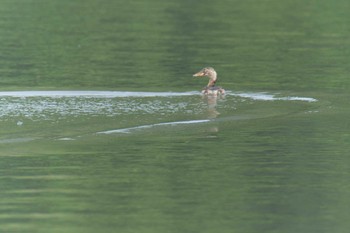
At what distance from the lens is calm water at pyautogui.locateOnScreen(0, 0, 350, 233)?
1370 centimetres

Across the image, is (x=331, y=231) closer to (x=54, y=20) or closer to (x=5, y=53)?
(x=5, y=53)

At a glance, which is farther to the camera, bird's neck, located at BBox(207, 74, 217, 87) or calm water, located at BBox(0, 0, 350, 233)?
bird's neck, located at BBox(207, 74, 217, 87)

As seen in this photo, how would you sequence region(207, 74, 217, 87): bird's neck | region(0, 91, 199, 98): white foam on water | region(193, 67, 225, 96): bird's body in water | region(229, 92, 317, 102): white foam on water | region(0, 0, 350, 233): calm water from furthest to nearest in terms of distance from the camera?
region(207, 74, 217, 87): bird's neck < region(193, 67, 225, 96): bird's body in water < region(229, 92, 317, 102): white foam on water < region(0, 91, 199, 98): white foam on water < region(0, 0, 350, 233): calm water

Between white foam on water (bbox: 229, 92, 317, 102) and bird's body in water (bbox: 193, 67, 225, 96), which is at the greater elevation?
bird's body in water (bbox: 193, 67, 225, 96)

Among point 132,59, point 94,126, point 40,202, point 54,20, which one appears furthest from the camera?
point 54,20

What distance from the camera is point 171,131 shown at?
19.0 m

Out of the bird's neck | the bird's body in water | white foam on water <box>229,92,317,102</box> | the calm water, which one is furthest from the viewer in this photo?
the bird's neck

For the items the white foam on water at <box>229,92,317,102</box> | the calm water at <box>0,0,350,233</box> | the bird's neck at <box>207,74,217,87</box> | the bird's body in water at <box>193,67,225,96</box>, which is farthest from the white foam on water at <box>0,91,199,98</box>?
the white foam on water at <box>229,92,317,102</box>

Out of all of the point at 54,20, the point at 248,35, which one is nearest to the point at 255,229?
the point at 248,35

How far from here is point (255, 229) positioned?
42.0ft

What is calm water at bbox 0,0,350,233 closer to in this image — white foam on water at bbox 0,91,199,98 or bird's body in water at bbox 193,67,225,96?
white foam on water at bbox 0,91,199,98

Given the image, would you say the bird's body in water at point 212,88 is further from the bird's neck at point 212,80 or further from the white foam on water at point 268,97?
the white foam on water at point 268,97

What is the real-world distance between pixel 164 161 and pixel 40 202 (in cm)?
292

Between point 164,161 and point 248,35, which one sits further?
point 248,35
